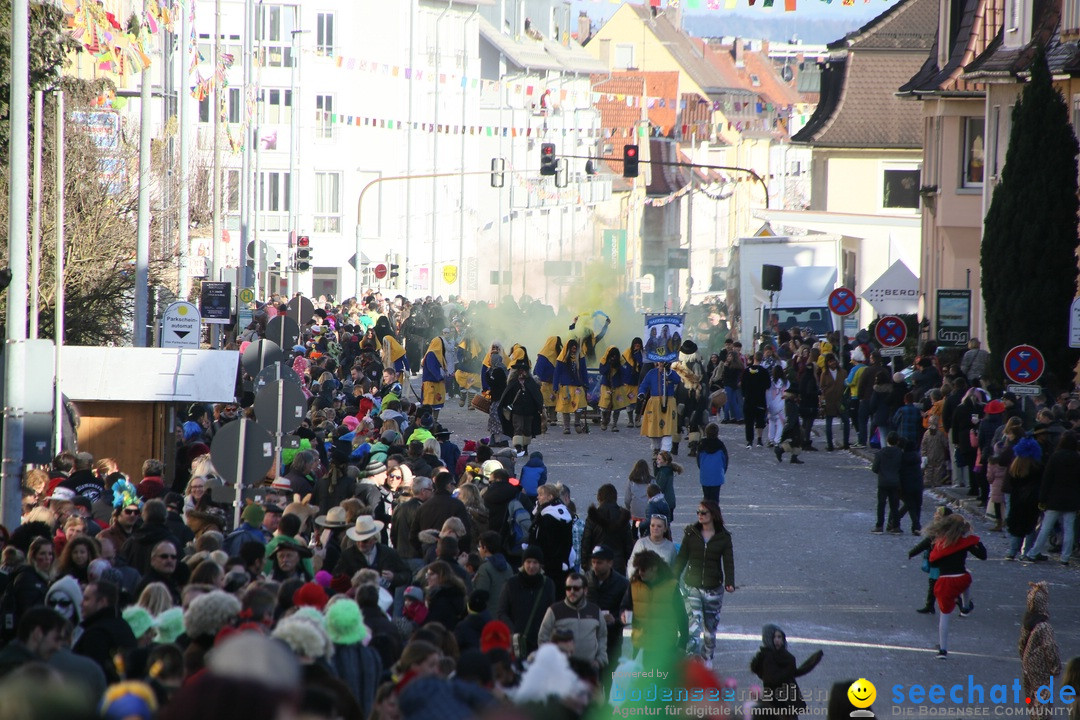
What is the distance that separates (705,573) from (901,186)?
4315 cm

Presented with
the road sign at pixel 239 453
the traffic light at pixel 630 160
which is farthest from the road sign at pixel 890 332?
the road sign at pixel 239 453

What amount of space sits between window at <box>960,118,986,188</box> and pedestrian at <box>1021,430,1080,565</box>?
19.8m

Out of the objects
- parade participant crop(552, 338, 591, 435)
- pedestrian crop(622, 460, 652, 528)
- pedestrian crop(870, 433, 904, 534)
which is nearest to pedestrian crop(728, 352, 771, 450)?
parade participant crop(552, 338, 591, 435)

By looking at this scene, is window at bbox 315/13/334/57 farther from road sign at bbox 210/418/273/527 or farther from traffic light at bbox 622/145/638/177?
road sign at bbox 210/418/273/527

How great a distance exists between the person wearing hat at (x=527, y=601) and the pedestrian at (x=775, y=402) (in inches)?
650

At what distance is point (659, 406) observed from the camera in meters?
24.9

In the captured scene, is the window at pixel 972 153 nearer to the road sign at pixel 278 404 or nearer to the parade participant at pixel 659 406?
the parade participant at pixel 659 406

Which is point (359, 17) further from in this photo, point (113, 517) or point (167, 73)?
point (113, 517)

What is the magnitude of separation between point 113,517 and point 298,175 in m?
57.2

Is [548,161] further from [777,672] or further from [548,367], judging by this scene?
[777,672]

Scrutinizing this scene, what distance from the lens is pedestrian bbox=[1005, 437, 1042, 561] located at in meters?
17.3

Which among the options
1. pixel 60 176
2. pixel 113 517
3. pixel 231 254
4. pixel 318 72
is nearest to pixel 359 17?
pixel 318 72

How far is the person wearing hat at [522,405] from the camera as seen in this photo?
2533 centimetres

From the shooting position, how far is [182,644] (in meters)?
7.91
